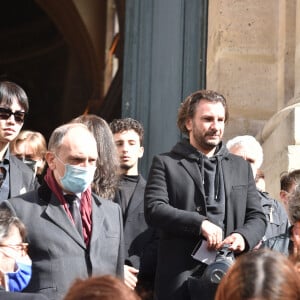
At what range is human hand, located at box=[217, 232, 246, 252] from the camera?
5.09m

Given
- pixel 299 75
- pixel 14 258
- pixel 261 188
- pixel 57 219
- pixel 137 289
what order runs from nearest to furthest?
pixel 14 258, pixel 57 219, pixel 137 289, pixel 261 188, pixel 299 75

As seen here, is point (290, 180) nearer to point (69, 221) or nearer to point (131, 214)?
point (131, 214)

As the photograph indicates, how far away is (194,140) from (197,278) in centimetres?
79

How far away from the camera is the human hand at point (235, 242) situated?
5.09 meters

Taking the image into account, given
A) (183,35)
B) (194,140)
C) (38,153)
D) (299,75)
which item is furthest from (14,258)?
(183,35)

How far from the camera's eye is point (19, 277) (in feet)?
14.8

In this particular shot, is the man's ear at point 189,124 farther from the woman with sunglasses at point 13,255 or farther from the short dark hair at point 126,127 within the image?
the woman with sunglasses at point 13,255

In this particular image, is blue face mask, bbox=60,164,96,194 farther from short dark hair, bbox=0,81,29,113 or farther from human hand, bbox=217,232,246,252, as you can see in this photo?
short dark hair, bbox=0,81,29,113

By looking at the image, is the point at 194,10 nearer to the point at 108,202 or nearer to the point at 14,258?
the point at 108,202

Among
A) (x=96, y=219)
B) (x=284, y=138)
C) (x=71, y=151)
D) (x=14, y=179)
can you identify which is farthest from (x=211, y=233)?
(x=284, y=138)

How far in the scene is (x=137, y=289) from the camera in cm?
552

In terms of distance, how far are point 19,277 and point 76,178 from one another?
703 mm

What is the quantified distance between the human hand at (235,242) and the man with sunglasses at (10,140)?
3.98ft

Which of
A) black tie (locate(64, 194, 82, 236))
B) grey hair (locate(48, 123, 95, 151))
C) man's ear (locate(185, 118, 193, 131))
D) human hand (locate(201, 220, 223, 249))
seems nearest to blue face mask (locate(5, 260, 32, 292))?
black tie (locate(64, 194, 82, 236))
